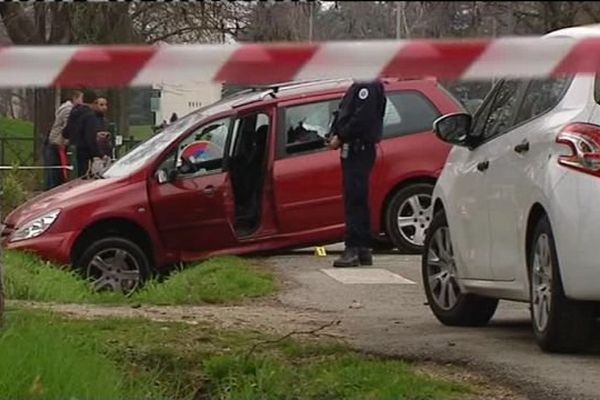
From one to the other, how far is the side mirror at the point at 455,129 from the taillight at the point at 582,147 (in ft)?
4.47

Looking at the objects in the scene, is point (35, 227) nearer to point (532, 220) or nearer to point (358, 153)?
point (358, 153)

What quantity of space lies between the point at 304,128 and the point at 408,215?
1313 millimetres

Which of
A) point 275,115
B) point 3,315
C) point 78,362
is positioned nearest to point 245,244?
point 275,115

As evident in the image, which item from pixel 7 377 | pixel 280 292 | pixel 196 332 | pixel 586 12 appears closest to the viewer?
pixel 586 12

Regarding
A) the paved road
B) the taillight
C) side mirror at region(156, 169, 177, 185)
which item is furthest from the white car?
side mirror at region(156, 169, 177, 185)

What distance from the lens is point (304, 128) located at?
1304 centimetres

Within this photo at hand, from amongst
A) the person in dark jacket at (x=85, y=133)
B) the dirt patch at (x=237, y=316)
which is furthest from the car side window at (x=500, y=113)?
the person in dark jacket at (x=85, y=133)

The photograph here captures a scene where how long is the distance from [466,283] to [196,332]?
159 cm

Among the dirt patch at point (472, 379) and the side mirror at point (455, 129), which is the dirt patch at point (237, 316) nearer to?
the dirt patch at point (472, 379)

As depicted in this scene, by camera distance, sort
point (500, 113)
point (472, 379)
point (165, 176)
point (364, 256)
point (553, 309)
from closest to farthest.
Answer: point (472, 379)
point (553, 309)
point (500, 113)
point (364, 256)
point (165, 176)

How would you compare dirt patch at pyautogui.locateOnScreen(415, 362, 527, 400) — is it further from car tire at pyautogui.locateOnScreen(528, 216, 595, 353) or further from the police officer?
the police officer

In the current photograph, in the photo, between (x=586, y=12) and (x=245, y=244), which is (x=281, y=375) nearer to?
(x=586, y=12)

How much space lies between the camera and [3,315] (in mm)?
6539

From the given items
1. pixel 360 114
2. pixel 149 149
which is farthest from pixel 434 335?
pixel 149 149
